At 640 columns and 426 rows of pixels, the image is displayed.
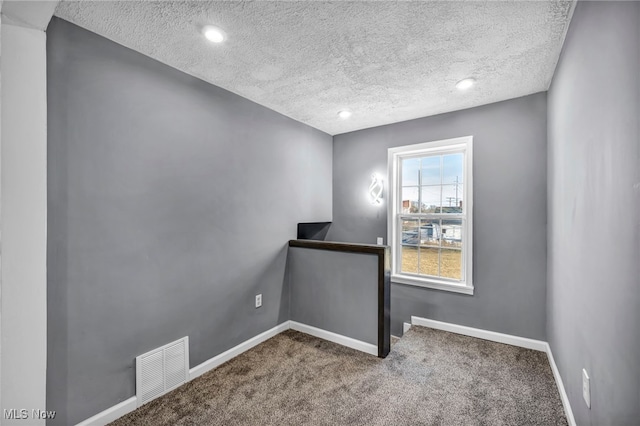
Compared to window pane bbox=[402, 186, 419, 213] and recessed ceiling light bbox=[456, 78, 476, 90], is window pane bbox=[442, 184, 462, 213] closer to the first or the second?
window pane bbox=[402, 186, 419, 213]

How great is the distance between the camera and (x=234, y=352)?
262 cm

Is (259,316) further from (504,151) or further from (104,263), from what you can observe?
(504,151)

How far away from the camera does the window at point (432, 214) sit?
10.2 ft

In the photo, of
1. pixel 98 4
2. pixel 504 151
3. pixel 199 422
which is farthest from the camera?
pixel 504 151

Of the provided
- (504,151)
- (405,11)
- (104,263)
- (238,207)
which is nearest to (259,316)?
(238,207)

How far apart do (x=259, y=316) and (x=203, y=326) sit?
2.10 ft

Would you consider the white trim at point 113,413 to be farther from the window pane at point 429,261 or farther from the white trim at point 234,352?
the window pane at point 429,261

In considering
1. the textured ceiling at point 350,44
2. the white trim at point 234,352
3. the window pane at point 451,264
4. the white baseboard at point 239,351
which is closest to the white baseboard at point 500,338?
the window pane at point 451,264

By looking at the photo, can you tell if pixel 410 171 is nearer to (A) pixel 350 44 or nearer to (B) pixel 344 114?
(B) pixel 344 114

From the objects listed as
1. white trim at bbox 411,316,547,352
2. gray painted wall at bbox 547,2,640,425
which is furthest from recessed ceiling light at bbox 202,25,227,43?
white trim at bbox 411,316,547,352

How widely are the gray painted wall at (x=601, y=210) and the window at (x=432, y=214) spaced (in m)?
1.13

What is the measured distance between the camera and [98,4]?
1558 millimetres

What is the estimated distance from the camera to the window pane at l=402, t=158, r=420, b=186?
3.49 meters

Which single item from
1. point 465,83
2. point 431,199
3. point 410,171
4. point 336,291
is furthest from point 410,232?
point 465,83
